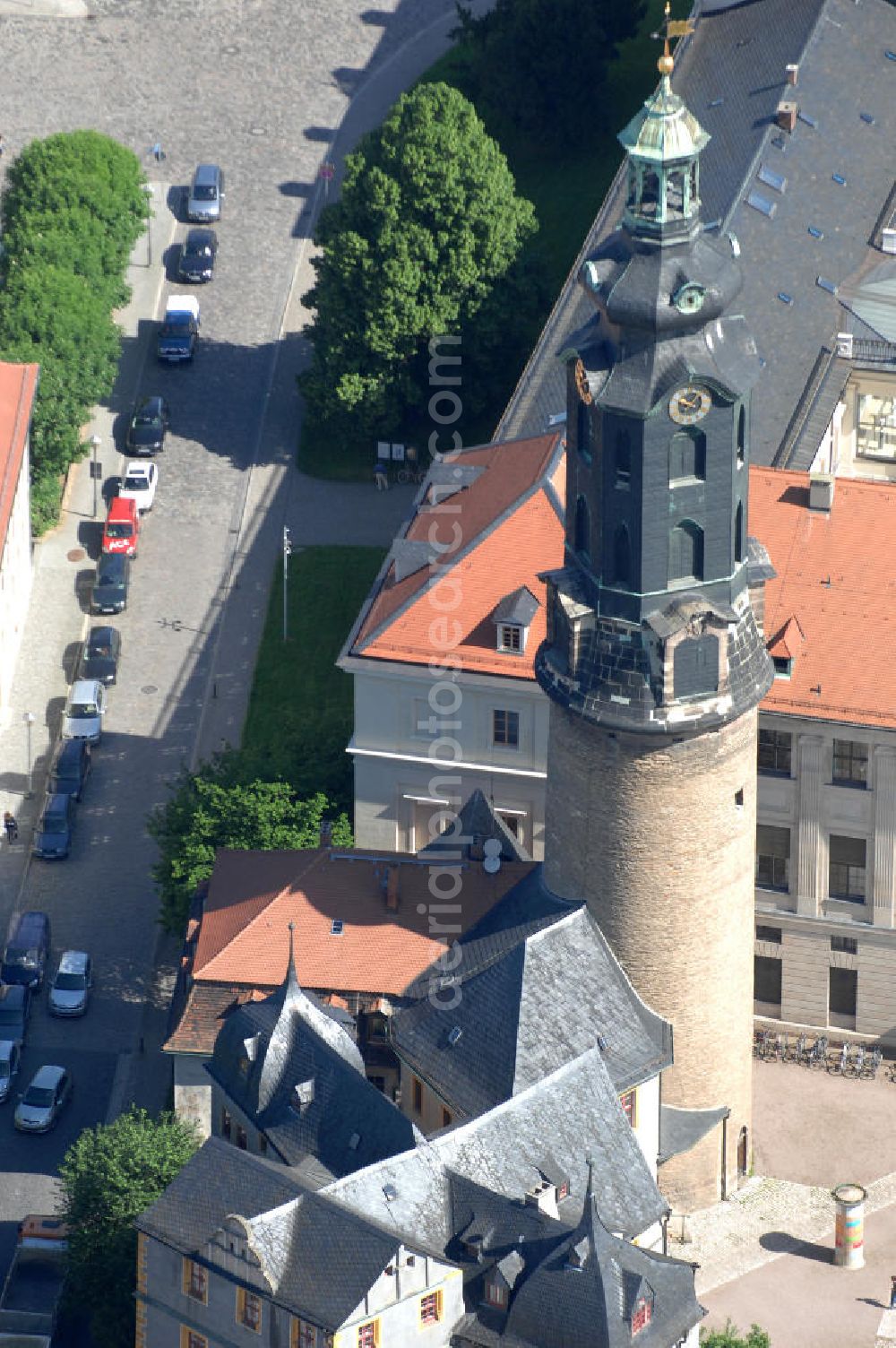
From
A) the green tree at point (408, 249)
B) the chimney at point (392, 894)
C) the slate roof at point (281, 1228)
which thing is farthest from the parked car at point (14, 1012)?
the green tree at point (408, 249)

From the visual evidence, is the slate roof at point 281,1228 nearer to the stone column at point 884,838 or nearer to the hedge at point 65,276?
the stone column at point 884,838

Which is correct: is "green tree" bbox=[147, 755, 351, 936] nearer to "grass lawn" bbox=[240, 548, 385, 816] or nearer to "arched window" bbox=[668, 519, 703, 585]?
"grass lawn" bbox=[240, 548, 385, 816]

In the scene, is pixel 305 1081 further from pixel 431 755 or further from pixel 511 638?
pixel 511 638

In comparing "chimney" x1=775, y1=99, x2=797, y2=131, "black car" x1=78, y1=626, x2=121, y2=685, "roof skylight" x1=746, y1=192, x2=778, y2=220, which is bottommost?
"black car" x1=78, y1=626, x2=121, y2=685

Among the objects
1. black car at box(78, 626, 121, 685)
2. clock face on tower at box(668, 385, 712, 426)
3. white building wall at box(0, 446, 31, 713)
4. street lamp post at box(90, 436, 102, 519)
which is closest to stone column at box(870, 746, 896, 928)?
clock face on tower at box(668, 385, 712, 426)

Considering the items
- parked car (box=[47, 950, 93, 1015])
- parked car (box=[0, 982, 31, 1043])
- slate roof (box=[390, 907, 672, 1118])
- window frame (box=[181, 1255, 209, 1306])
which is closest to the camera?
window frame (box=[181, 1255, 209, 1306])

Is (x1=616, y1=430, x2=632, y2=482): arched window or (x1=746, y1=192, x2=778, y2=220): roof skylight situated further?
(x1=746, y1=192, x2=778, y2=220): roof skylight

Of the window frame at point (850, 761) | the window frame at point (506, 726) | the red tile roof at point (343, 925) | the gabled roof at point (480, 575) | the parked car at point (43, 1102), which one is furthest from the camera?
the window frame at point (506, 726)
